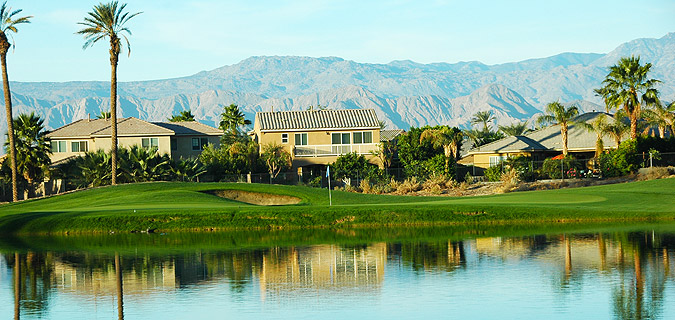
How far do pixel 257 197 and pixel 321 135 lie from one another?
29018mm

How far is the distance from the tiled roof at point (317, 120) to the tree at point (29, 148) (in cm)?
1916

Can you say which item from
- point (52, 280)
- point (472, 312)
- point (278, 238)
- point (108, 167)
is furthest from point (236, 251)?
point (108, 167)

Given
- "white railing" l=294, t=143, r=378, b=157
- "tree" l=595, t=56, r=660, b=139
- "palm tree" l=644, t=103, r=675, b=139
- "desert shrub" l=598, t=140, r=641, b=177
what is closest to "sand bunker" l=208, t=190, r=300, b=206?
"desert shrub" l=598, t=140, r=641, b=177

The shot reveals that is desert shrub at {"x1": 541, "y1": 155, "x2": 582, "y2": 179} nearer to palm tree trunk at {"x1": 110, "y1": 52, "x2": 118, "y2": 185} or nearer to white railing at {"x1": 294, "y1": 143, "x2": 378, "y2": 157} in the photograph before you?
white railing at {"x1": 294, "y1": 143, "x2": 378, "y2": 157}

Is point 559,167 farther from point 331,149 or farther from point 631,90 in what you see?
point 331,149

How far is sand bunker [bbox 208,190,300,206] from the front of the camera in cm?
4422

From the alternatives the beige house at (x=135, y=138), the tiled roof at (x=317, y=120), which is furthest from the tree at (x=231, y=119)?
the tiled roof at (x=317, y=120)

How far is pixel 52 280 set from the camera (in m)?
21.1

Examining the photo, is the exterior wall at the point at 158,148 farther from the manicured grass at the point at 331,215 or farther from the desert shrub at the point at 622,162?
the manicured grass at the point at 331,215

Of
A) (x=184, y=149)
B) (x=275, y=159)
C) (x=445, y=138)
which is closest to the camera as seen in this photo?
(x=445, y=138)

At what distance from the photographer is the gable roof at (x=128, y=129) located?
75438 mm

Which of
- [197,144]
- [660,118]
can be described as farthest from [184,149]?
[660,118]

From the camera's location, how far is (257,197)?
45094mm

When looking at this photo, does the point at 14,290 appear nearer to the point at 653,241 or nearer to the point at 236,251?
the point at 236,251
